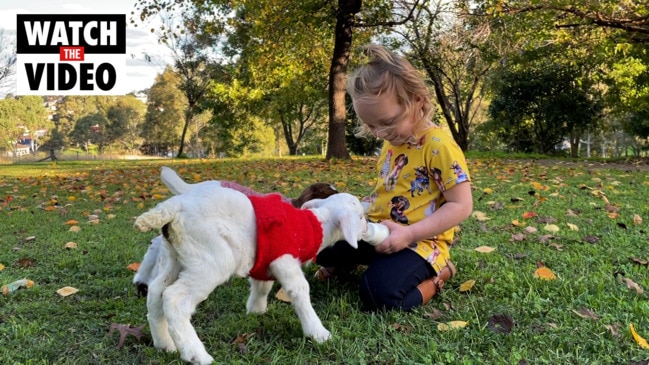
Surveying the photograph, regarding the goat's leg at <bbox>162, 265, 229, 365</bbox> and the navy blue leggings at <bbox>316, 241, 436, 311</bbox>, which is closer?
the goat's leg at <bbox>162, 265, 229, 365</bbox>

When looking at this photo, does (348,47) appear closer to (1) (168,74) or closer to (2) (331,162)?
(2) (331,162)

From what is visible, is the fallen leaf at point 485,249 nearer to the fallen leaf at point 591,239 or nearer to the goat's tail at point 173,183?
the fallen leaf at point 591,239

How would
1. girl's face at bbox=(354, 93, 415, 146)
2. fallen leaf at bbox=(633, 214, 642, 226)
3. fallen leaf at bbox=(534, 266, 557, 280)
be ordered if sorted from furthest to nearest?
fallen leaf at bbox=(633, 214, 642, 226)
fallen leaf at bbox=(534, 266, 557, 280)
girl's face at bbox=(354, 93, 415, 146)

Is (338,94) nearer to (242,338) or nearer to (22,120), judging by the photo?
(242,338)

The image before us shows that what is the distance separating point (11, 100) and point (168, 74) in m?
26.8

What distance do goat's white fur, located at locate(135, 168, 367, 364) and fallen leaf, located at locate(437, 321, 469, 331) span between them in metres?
0.51

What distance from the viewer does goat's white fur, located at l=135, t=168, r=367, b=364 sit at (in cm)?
185

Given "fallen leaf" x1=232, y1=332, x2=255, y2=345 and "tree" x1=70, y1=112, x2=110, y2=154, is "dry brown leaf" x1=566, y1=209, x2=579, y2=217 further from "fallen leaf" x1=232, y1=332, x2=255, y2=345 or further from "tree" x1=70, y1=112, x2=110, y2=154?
"tree" x1=70, y1=112, x2=110, y2=154

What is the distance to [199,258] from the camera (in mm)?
1875

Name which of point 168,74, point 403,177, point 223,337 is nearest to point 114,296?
point 223,337

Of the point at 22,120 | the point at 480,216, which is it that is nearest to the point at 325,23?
the point at 480,216

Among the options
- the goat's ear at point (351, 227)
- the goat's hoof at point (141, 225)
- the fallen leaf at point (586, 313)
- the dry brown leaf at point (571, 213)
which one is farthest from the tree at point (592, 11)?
the goat's hoof at point (141, 225)

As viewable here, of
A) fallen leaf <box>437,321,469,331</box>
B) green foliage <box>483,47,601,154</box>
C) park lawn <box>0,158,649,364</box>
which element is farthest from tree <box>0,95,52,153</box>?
fallen leaf <box>437,321,469,331</box>

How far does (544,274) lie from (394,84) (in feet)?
4.63
